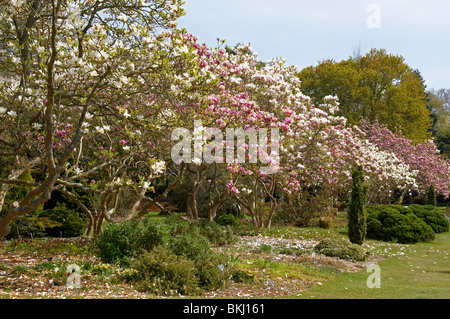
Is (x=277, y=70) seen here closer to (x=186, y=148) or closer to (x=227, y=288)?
(x=186, y=148)

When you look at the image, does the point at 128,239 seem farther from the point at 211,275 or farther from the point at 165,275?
the point at 211,275

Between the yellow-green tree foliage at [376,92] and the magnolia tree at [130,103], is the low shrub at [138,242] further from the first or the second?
the yellow-green tree foliage at [376,92]

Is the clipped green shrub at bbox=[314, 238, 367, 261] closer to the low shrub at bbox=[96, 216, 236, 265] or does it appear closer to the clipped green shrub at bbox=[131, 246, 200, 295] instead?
the low shrub at bbox=[96, 216, 236, 265]

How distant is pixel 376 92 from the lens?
108ft

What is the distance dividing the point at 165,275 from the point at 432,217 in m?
14.7

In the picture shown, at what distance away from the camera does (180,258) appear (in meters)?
7.04

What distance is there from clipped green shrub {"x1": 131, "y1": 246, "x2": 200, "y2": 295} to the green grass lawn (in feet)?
5.87

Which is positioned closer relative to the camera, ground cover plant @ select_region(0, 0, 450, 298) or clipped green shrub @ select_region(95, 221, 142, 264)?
ground cover plant @ select_region(0, 0, 450, 298)

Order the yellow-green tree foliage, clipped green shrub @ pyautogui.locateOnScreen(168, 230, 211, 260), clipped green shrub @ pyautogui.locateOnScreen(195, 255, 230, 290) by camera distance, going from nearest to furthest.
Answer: clipped green shrub @ pyautogui.locateOnScreen(195, 255, 230, 290), clipped green shrub @ pyautogui.locateOnScreen(168, 230, 211, 260), the yellow-green tree foliage

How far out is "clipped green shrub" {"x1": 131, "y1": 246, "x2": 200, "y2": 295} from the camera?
6246 mm

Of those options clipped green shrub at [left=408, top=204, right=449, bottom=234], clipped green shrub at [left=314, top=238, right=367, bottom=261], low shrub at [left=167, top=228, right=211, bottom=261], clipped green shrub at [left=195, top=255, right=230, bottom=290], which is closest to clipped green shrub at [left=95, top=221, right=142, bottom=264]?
low shrub at [left=167, top=228, right=211, bottom=261]
